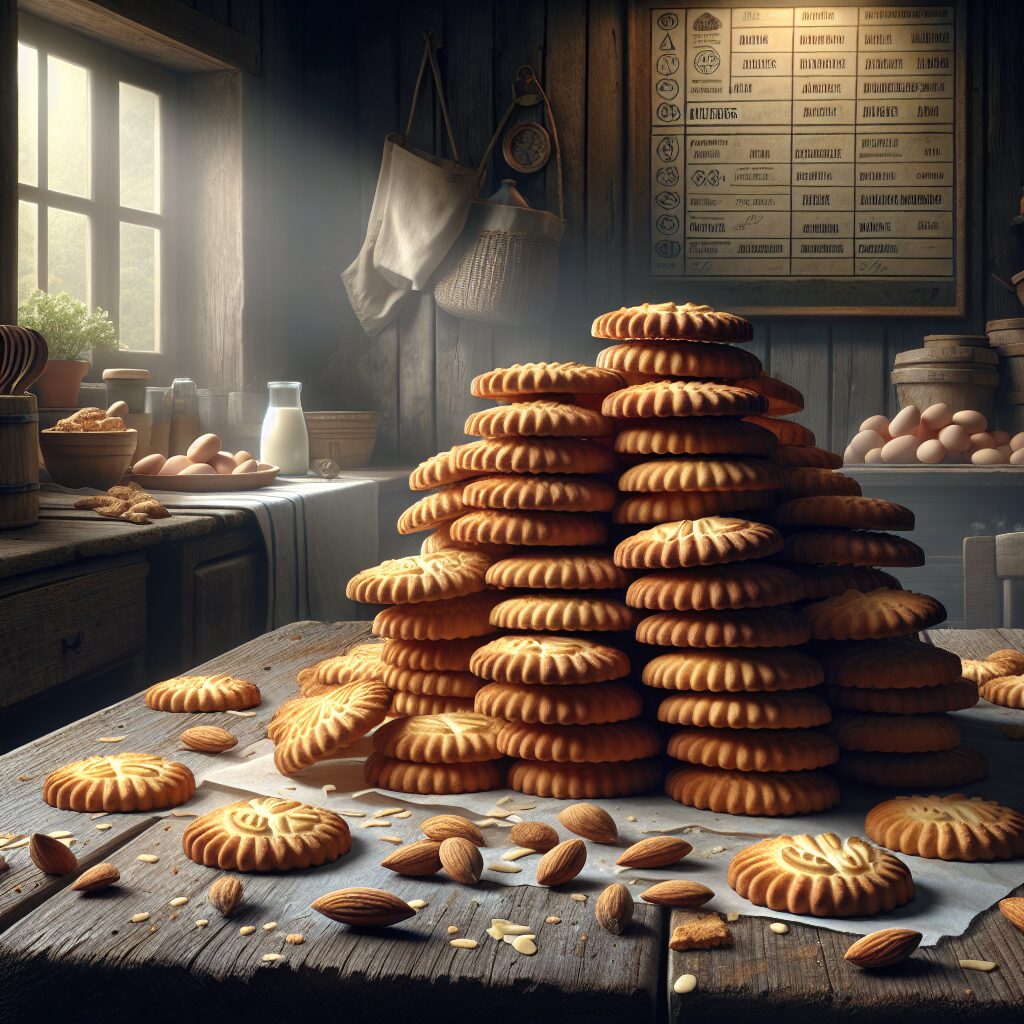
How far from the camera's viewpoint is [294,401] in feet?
12.0

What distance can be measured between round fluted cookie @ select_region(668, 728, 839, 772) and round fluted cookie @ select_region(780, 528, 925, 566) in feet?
0.57

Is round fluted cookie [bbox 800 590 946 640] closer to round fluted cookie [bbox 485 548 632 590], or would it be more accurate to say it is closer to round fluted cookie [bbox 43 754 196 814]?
round fluted cookie [bbox 485 548 632 590]

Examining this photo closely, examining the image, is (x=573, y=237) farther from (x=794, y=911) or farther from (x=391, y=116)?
(x=794, y=911)

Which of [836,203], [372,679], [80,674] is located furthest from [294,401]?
[372,679]

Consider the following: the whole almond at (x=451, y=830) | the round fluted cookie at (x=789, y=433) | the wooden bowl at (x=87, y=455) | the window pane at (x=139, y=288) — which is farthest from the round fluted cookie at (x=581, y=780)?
the window pane at (x=139, y=288)

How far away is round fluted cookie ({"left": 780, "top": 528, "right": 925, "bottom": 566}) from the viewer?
1119 millimetres

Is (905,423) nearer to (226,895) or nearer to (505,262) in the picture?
(505,262)

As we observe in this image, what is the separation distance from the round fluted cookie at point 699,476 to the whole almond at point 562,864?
35cm

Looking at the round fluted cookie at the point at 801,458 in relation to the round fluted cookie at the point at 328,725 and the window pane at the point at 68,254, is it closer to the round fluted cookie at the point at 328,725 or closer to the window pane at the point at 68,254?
the round fluted cookie at the point at 328,725

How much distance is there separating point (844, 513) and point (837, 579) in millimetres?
63

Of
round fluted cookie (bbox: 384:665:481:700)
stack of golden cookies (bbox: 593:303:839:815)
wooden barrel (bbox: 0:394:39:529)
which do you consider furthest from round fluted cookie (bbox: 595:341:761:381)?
wooden barrel (bbox: 0:394:39:529)

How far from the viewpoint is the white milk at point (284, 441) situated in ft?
11.9

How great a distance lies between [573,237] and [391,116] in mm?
819

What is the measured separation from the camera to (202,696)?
132cm
